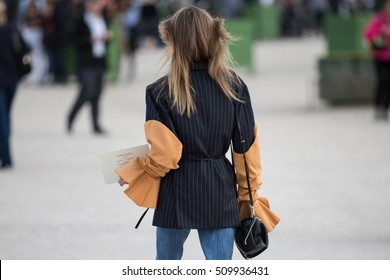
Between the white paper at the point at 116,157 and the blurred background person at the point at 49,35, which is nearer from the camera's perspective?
the white paper at the point at 116,157

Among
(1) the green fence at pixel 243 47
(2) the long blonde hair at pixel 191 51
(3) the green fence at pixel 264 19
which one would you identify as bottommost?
(3) the green fence at pixel 264 19

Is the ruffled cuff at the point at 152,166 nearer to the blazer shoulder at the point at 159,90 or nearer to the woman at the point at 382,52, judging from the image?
the blazer shoulder at the point at 159,90

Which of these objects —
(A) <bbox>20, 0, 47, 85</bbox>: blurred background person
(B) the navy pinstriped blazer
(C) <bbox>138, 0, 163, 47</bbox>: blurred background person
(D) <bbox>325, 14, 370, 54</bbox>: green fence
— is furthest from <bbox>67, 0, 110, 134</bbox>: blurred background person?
(C) <bbox>138, 0, 163, 47</bbox>: blurred background person

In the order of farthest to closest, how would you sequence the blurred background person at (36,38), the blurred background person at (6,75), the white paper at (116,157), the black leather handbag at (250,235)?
1. the blurred background person at (36,38)
2. the blurred background person at (6,75)
3. the white paper at (116,157)
4. the black leather handbag at (250,235)

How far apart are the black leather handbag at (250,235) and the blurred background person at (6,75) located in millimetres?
6765

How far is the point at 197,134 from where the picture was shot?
5.07 meters

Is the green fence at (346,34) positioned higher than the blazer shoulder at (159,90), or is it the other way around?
the blazer shoulder at (159,90)

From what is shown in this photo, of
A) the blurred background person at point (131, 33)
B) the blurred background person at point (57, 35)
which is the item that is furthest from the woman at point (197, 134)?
the blurred background person at point (131, 33)

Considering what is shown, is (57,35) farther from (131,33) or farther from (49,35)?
(131,33)

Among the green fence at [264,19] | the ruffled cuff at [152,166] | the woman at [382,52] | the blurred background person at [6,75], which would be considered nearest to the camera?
the ruffled cuff at [152,166]

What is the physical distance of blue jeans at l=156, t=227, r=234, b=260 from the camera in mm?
5141

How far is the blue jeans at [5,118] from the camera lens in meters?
11.7
